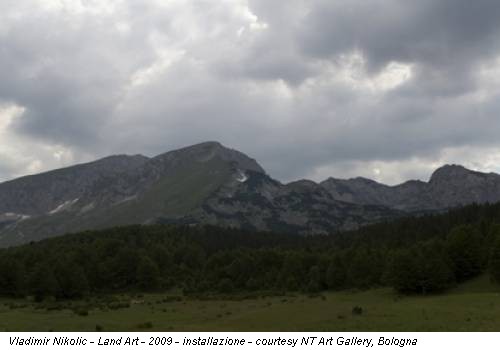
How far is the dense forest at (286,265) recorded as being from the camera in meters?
96.9

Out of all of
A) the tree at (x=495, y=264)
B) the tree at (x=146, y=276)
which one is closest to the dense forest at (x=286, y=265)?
the tree at (x=146, y=276)

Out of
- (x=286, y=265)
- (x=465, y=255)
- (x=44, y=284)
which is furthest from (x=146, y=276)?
(x=465, y=255)

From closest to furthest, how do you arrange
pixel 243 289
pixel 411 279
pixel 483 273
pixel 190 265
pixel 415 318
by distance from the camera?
pixel 415 318
pixel 411 279
pixel 483 273
pixel 243 289
pixel 190 265

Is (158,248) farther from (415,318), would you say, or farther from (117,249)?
(415,318)

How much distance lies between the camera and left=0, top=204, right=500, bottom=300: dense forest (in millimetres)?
96938

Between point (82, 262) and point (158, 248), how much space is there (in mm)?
31198

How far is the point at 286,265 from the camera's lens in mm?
138000

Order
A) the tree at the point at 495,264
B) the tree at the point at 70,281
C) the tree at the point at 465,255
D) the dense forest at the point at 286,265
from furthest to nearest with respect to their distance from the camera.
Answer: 1. the tree at the point at 70,281
2. the tree at the point at 465,255
3. the dense forest at the point at 286,265
4. the tree at the point at 495,264

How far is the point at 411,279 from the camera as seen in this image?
91.0 m

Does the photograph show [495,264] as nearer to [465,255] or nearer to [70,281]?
[465,255]

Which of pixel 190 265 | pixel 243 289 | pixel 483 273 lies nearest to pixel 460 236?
pixel 483 273

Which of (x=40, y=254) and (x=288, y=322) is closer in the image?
(x=288, y=322)

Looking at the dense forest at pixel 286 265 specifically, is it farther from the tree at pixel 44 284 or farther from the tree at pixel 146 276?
the tree at pixel 44 284

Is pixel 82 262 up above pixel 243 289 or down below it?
above
